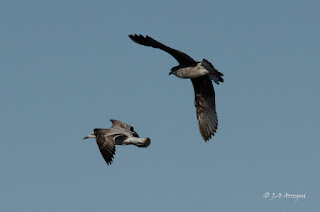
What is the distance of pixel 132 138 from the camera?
21.8 m

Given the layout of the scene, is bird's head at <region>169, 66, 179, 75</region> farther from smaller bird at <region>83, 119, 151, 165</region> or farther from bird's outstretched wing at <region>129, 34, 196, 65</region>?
smaller bird at <region>83, 119, 151, 165</region>

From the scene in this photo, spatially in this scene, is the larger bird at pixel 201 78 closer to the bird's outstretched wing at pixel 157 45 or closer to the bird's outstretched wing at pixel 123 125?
the bird's outstretched wing at pixel 157 45

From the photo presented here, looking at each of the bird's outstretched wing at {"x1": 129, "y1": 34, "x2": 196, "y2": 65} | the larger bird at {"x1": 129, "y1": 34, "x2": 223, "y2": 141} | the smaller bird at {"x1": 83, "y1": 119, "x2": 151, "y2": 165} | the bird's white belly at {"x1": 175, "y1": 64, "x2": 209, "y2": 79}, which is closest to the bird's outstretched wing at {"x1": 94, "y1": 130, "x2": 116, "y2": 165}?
the smaller bird at {"x1": 83, "y1": 119, "x2": 151, "y2": 165}

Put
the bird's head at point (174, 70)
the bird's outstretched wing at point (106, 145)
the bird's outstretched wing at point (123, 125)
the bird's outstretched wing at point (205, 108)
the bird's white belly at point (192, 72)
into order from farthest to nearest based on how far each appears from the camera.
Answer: the bird's outstretched wing at point (123, 125), the bird's outstretched wing at point (205, 108), the bird's outstretched wing at point (106, 145), the bird's head at point (174, 70), the bird's white belly at point (192, 72)

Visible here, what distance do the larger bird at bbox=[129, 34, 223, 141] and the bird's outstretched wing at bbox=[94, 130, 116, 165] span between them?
2.73 m

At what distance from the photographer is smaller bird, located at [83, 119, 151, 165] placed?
20.9 meters

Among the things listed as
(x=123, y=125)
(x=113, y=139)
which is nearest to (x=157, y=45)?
(x=113, y=139)

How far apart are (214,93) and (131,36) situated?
3.47 m

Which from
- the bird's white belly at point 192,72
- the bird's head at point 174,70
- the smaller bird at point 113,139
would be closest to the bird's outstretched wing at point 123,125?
the smaller bird at point 113,139

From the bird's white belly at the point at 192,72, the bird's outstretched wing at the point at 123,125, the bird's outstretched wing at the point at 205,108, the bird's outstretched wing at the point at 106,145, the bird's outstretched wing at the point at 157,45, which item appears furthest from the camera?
the bird's outstretched wing at the point at 123,125

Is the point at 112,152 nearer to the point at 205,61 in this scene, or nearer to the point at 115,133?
the point at 115,133

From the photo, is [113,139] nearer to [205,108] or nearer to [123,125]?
[123,125]

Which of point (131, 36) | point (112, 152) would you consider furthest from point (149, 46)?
point (112, 152)

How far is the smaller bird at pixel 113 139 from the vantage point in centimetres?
2086
